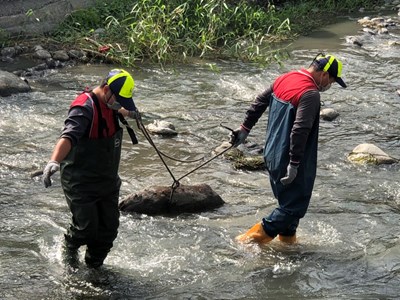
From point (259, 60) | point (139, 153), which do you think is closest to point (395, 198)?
point (139, 153)

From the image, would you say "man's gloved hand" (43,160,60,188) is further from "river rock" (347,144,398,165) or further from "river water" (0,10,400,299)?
"river rock" (347,144,398,165)

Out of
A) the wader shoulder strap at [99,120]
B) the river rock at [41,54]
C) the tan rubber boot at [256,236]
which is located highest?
the wader shoulder strap at [99,120]

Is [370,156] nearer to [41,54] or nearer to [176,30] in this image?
[176,30]

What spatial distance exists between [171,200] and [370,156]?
260 centimetres

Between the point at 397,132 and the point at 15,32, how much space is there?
6463 millimetres

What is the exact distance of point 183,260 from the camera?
583 cm

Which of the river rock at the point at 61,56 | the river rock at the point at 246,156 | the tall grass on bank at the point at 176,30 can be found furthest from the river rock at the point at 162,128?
the river rock at the point at 61,56

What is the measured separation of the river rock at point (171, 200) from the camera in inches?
259

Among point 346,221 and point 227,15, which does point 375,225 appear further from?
point 227,15

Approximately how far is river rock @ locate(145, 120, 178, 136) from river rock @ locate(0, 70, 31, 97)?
2121 millimetres

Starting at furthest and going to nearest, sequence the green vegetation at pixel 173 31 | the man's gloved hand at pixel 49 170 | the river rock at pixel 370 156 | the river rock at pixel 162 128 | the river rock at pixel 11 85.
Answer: the green vegetation at pixel 173 31, the river rock at pixel 11 85, the river rock at pixel 162 128, the river rock at pixel 370 156, the man's gloved hand at pixel 49 170

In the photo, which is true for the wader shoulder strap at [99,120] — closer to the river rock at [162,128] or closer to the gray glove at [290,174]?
the gray glove at [290,174]

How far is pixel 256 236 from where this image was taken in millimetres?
5996

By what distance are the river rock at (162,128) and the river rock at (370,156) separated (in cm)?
215
